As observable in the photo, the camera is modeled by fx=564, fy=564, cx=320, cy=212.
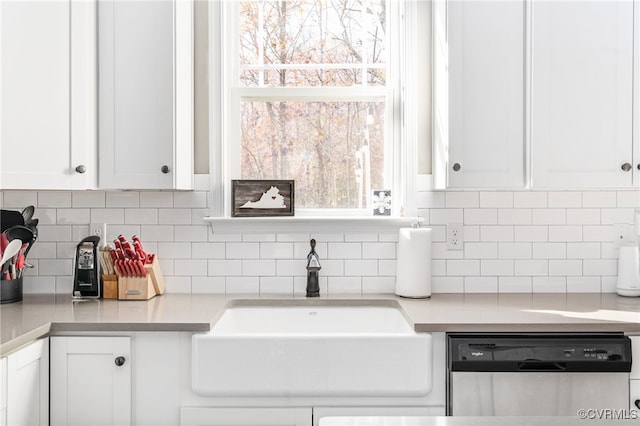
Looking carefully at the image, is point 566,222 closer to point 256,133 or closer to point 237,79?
point 256,133

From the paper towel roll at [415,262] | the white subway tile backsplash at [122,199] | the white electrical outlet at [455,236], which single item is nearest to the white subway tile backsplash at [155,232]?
the white subway tile backsplash at [122,199]

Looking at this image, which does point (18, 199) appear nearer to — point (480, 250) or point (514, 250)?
point (480, 250)

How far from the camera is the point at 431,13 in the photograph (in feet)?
8.37

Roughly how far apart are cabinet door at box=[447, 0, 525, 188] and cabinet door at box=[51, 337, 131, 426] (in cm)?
143

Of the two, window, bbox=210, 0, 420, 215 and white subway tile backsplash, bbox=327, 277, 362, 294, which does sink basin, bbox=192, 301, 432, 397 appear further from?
window, bbox=210, 0, 420, 215

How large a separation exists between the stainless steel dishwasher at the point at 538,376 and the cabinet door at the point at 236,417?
0.56 metres

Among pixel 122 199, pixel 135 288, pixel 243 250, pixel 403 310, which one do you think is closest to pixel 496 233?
pixel 403 310

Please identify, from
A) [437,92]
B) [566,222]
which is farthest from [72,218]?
[566,222]

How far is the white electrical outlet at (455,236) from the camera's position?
260 cm

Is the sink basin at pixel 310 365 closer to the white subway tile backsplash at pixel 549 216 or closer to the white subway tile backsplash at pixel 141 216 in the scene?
the white subway tile backsplash at pixel 141 216

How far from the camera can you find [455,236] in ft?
8.52

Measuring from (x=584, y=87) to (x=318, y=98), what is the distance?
3.78ft

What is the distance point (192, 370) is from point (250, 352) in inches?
8.1

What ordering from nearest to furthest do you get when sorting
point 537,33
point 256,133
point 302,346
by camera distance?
point 302,346 < point 537,33 < point 256,133
